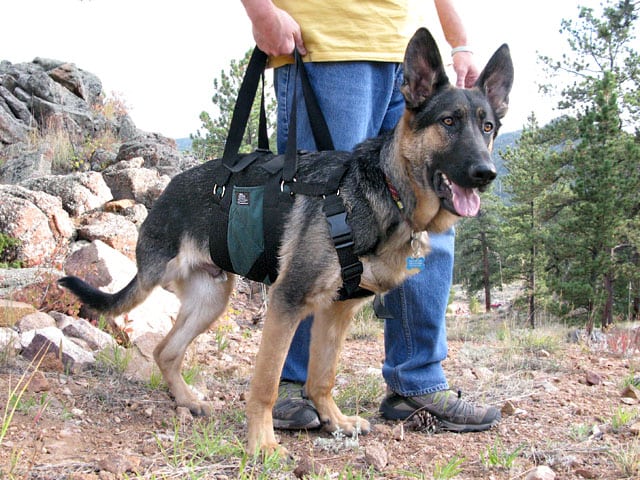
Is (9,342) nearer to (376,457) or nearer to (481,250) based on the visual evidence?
(376,457)

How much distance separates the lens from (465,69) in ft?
12.4

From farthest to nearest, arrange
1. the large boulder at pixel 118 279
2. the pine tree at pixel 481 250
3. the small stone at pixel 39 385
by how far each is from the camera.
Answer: the pine tree at pixel 481 250 → the large boulder at pixel 118 279 → the small stone at pixel 39 385

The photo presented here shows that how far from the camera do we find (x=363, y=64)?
11.3 feet

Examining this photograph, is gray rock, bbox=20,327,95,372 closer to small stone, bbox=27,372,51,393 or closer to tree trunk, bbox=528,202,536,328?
small stone, bbox=27,372,51,393

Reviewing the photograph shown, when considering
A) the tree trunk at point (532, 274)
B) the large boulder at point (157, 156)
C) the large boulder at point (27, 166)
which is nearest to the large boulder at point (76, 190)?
the large boulder at point (27, 166)

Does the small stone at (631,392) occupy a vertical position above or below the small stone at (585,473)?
below

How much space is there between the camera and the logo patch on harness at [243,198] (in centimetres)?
325

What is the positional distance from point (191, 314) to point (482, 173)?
212 centimetres

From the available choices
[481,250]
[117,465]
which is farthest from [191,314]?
[481,250]

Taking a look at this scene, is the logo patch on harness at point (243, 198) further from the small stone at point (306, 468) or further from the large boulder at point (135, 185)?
the large boulder at point (135, 185)

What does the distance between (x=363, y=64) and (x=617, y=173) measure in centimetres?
2425

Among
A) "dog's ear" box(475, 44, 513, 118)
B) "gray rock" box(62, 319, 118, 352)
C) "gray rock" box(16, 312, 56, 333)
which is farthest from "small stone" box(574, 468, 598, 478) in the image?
"gray rock" box(16, 312, 56, 333)

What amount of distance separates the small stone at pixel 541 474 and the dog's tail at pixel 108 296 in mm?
2430

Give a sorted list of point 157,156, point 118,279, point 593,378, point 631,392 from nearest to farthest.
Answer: point 631,392
point 593,378
point 118,279
point 157,156
